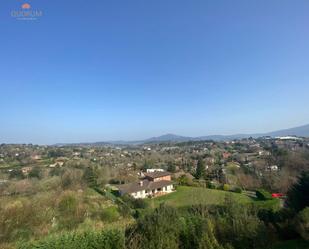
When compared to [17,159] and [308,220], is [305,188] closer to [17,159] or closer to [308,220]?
[308,220]

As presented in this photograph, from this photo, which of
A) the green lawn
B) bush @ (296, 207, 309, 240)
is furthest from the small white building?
bush @ (296, 207, 309, 240)

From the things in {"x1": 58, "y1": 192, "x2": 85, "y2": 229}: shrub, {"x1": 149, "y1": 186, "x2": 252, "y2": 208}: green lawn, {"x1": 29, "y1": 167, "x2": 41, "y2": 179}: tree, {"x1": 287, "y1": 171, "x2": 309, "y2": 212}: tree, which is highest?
{"x1": 287, "y1": 171, "x2": 309, "y2": 212}: tree

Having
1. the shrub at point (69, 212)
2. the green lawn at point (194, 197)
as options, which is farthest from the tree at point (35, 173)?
the shrub at point (69, 212)

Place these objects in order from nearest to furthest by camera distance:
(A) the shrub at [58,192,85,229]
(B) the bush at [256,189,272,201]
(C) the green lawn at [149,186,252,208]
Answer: (A) the shrub at [58,192,85,229] < (B) the bush at [256,189,272,201] < (C) the green lawn at [149,186,252,208]

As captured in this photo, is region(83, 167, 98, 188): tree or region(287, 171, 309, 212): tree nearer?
region(287, 171, 309, 212): tree

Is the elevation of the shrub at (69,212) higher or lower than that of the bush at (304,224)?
lower

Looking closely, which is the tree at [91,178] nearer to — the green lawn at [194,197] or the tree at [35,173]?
the tree at [35,173]

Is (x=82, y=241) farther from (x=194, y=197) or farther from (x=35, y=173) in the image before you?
(x=35, y=173)

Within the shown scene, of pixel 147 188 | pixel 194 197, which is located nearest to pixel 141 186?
pixel 147 188

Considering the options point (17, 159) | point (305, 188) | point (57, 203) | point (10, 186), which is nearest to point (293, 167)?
point (305, 188)

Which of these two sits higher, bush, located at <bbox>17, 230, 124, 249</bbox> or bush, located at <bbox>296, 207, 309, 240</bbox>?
bush, located at <bbox>17, 230, 124, 249</bbox>

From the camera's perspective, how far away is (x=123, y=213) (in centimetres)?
1912

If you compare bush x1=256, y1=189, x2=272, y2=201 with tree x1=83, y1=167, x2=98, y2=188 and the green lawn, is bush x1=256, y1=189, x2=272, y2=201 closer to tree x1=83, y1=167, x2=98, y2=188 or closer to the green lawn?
the green lawn

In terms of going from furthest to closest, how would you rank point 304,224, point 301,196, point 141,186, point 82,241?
1. point 141,186
2. point 301,196
3. point 304,224
4. point 82,241
